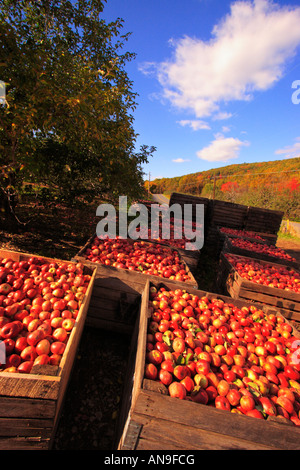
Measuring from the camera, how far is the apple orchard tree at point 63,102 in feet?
10.9

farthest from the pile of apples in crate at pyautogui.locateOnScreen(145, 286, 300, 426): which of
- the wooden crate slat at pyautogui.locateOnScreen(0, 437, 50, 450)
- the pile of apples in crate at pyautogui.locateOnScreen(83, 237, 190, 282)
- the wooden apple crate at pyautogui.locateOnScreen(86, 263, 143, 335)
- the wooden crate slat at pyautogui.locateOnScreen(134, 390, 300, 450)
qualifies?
the wooden crate slat at pyautogui.locateOnScreen(0, 437, 50, 450)

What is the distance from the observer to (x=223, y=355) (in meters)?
2.21

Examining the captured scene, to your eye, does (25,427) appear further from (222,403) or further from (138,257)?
(138,257)

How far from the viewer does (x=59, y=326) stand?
2131 millimetres

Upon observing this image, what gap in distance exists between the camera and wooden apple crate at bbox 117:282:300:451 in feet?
4.38

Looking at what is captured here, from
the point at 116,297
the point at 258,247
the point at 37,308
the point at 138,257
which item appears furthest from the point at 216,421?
the point at 258,247

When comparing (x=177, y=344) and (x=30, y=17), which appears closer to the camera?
(x=177, y=344)

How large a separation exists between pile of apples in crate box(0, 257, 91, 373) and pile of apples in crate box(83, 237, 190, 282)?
86 cm

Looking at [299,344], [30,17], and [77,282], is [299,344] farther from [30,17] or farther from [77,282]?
[30,17]

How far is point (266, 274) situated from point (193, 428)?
14.2ft

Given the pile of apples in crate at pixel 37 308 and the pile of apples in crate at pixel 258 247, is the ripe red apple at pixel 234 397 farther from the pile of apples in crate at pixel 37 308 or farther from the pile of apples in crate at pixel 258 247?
the pile of apples in crate at pixel 258 247

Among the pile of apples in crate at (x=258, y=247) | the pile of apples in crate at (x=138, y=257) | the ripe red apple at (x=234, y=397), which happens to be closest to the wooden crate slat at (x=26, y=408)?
the ripe red apple at (x=234, y=397)

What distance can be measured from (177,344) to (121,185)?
4.08 meters
